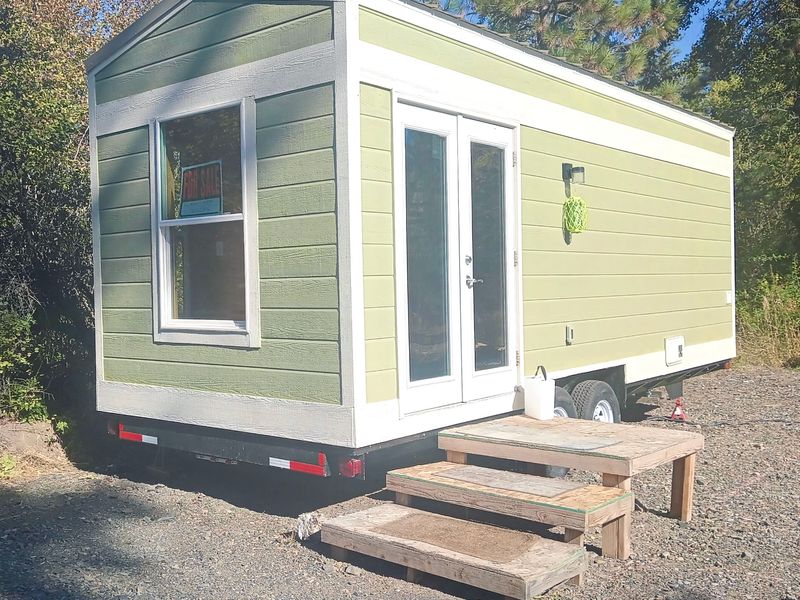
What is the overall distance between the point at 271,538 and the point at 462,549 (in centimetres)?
130

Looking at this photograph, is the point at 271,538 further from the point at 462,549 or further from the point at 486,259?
the point at 486,259

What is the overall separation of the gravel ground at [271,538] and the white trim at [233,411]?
58cm

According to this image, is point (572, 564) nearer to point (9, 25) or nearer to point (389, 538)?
point (389, 538)

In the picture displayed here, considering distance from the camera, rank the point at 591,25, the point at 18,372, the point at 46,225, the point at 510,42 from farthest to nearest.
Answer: the point at 591,25 → the point at 46,225 → the point at 18,372 → the point at 510,42

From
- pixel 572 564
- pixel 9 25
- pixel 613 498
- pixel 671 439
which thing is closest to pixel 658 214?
pixel 671 439

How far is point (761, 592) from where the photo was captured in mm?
4043

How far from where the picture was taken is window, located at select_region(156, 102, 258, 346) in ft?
17.4

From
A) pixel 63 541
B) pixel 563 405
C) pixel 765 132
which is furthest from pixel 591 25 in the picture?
pixel 63 541

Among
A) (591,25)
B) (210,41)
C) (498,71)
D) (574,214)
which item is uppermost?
(591,25)

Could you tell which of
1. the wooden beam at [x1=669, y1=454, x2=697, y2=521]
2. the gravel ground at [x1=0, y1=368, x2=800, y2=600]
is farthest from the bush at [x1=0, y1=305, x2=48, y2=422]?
the wooden beam at [x1=669, y1=454, x2=697, y2=521]

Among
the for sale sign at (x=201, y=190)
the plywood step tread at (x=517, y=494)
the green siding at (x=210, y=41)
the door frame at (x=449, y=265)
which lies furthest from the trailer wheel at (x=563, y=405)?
the green siding at (x=210, y=41)

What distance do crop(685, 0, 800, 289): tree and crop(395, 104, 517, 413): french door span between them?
10.2m

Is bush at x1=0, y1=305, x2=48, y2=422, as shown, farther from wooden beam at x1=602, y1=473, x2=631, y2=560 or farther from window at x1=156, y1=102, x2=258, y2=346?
wooden beam at x1=602, y1=473, x2=631, y2=560

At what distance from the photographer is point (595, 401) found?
673 cm
